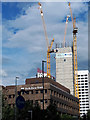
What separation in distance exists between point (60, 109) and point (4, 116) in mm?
54858

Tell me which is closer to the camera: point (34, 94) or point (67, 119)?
point (67, 119)

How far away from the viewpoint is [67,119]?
88.2 meters

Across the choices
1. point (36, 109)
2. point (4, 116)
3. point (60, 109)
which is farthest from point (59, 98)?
point (36, 109)

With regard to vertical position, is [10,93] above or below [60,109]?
above

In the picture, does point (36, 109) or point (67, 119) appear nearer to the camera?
point (36, 109)

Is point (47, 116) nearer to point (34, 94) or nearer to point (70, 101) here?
point (34, 94)

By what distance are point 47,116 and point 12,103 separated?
52859mm

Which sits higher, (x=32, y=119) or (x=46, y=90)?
(x=46, y=90)

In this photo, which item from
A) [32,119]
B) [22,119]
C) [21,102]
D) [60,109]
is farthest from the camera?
[60,109]

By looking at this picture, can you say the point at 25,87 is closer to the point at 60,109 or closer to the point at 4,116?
the point at 60,109

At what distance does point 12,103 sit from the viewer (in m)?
101

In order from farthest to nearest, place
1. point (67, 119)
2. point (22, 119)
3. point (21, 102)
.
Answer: point (67, 119) → point (22, 119) → point (21, 102)

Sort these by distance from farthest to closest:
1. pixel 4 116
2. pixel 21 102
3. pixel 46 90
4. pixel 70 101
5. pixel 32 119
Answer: pixel 70 101, pixel 46 90, pixel 4 116, pixel 32 119, pixel 21 102

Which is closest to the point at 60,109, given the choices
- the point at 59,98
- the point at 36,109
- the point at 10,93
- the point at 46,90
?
the point at 59,98
